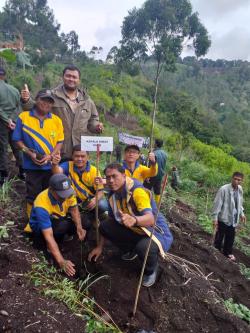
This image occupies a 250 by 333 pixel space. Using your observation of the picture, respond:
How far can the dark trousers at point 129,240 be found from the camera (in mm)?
3447

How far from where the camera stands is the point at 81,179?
4.09m

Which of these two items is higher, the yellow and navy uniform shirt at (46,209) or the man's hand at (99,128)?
the man's hand at (99,128)

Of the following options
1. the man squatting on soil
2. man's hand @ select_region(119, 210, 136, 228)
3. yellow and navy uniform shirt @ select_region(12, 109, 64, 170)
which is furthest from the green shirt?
the man squatting on soil

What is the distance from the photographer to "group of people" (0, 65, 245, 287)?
11.2 ft

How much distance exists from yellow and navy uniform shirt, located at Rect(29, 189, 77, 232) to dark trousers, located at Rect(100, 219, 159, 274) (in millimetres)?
461

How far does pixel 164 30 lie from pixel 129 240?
16243 mm

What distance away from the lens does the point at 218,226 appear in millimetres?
6254

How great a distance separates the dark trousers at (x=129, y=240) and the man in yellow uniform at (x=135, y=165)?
1041 millimetres

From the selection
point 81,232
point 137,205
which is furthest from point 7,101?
point 137,205

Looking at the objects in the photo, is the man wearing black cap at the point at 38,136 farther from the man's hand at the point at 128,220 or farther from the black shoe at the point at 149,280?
the black shoe at the point at 149,280

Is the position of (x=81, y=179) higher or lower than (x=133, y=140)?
lower

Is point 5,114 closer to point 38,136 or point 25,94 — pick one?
point 25,94

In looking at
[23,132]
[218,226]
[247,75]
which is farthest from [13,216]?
[247,75]

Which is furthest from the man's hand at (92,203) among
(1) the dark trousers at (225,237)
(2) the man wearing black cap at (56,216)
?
(1) the dark trousers at (225,237)
